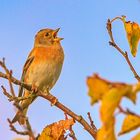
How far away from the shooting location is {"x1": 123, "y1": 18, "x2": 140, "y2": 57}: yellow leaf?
3742 mm

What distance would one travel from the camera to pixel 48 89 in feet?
30.5

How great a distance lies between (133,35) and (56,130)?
1.15 m

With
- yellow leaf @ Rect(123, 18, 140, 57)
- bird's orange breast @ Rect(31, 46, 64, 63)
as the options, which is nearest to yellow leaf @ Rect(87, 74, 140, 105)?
yellow leaf @ Rect(123, 18, 140, 57)

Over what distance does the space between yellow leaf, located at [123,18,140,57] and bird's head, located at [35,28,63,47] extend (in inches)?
248

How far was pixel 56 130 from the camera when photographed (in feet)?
12.4

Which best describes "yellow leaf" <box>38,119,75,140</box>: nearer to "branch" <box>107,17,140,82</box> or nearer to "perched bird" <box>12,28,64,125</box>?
"branch" <box>107,17,140,82</box>

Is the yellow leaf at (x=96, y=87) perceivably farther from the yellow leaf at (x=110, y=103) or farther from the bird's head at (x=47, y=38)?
the bird's head at (x=47, y=38)

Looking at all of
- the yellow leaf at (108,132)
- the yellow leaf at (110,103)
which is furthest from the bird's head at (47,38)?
the yellow leaf at (110,103)

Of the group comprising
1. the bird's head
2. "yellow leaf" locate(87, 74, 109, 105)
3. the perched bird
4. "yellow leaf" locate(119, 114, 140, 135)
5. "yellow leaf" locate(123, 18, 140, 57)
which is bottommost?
"yellow leaf" locate(119, 114, 140, 135)

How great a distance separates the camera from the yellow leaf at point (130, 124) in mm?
1678

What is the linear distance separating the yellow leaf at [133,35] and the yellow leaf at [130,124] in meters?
2.01

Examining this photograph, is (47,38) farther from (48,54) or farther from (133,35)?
(133,35)

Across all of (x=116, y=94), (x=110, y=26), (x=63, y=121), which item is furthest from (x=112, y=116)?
(x=110, y=26)

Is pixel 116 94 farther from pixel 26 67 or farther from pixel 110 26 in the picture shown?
pixel 26 67
